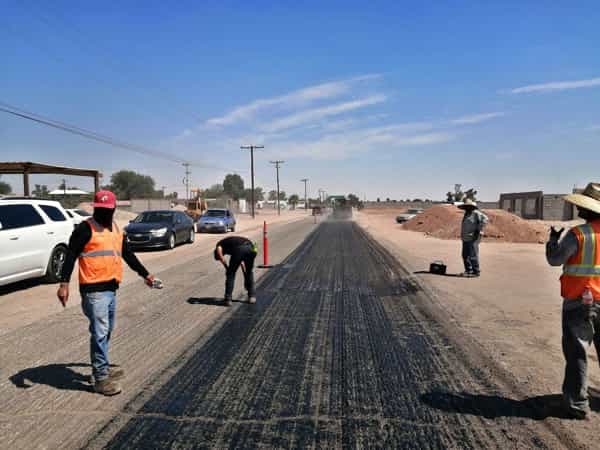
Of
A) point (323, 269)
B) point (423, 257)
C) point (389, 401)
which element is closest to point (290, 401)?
point (389, 401)

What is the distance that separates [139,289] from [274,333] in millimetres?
4157

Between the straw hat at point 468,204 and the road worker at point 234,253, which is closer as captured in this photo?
the road worker at point 234,253

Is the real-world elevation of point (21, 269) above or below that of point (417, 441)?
above

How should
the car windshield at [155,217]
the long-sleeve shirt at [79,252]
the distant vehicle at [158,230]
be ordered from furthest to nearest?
the car windshield at [155,217]
the distant vehicle at [158,230]
the long-sleeve shirt at [79,252]

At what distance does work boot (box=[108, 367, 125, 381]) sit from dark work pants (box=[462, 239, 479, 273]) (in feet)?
28.8

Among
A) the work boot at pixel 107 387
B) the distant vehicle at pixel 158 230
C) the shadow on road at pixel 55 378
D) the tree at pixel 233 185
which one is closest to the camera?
the work boot at pixel 107 387

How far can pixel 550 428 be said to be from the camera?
11.4 feet

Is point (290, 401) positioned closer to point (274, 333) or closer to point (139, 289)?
point (274, 333)

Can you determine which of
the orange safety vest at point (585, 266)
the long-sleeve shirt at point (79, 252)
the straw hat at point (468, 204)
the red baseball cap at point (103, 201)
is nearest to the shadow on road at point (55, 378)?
the long-sleeve shirt at point (79, 252)

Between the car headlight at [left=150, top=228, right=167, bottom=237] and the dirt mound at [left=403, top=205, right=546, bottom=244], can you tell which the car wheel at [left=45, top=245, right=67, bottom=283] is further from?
the dirt mound at [left=403, top=205, right=546, bottom=244]

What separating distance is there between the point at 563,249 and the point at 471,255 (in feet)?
24.4

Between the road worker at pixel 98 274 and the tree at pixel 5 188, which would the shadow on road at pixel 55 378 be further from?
the tree at pixel 5 188

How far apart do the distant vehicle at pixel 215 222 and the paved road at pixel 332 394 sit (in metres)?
20.5

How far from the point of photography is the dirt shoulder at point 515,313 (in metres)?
4.74
